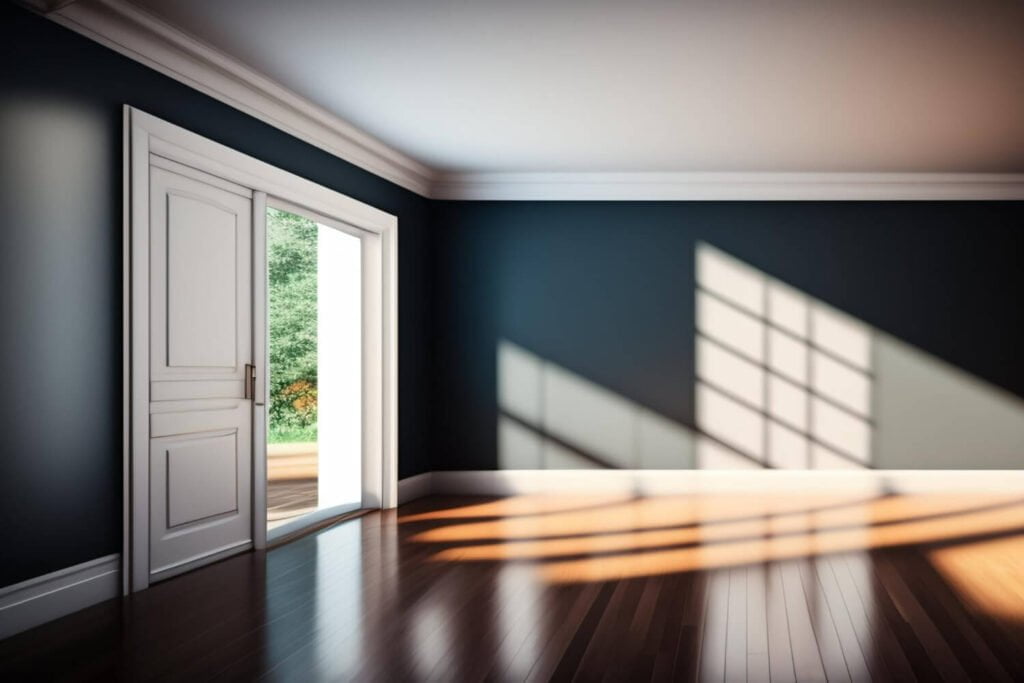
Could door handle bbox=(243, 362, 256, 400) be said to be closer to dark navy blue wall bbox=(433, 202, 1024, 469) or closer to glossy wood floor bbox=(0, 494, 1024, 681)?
glossy wood floor bbox=(0, 494, 1024, 681)

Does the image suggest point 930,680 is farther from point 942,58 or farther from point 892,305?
point 892,305

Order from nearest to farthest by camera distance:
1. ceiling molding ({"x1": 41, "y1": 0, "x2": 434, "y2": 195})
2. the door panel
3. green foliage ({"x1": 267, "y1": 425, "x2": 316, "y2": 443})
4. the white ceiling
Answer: ceiling molding ({"x1": 41, "y1": 0, "x2": 434, "y2": 195}) → the white ceiling → the door panel → green foliage ({"x1": 267, "y1": 425, "x2": 316, "y2": 443})

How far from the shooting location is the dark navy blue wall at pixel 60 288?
406 cm

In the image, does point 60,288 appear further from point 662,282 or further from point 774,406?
point 774,406

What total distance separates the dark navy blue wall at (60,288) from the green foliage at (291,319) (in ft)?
34.5

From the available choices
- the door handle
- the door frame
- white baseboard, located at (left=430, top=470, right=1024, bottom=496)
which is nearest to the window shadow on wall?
white baseboard, located at (left=430, top=470, right=1024, bottom=496)

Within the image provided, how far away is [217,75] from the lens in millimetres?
5430

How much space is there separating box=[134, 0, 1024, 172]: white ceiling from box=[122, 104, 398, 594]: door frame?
562 millimetres

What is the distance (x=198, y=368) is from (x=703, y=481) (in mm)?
4841

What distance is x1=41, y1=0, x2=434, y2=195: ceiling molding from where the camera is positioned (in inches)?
177

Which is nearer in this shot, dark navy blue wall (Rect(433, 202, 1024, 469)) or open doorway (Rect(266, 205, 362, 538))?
open doorway (Rect(266, 205, 362, 538))

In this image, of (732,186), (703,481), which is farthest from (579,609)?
(732,186)

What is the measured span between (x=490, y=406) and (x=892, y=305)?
367 cm

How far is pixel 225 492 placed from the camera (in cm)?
559
